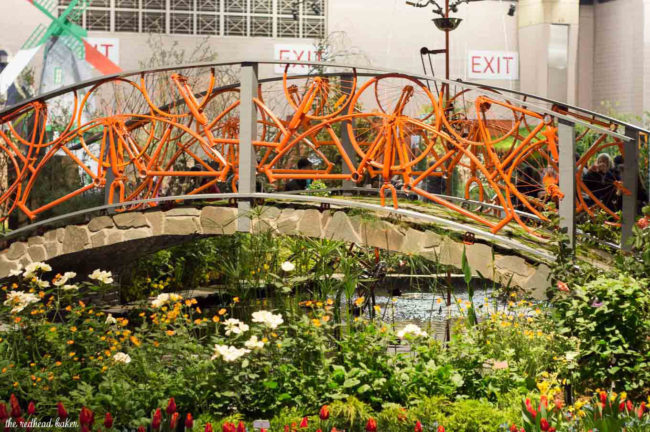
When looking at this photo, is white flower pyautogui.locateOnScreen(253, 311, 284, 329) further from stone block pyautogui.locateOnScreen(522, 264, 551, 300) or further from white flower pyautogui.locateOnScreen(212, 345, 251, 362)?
stone block pyautogui.locateOnScreen(522, 264, 551, 300)

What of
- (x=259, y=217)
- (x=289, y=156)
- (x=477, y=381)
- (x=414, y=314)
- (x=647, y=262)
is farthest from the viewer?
(x=289, y=156)

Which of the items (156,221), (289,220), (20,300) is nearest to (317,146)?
(289,220)

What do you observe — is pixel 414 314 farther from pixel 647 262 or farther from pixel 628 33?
pixel 628 33

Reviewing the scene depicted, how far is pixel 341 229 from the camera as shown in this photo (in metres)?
5.40

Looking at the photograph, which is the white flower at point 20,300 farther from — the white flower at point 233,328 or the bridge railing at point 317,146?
the bridge railing at point 317,146

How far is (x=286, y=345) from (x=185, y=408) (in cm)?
49

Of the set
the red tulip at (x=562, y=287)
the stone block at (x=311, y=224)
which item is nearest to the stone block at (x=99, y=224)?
the stone block at (x=311, y=224)

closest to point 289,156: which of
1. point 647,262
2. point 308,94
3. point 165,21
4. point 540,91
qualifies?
point 165,21

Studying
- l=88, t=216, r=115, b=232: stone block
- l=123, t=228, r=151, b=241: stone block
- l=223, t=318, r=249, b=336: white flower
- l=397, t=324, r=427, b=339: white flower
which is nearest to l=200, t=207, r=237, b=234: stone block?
l=123, t=228, r=151, b=241: stone block

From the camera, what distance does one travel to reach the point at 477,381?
3.82 m

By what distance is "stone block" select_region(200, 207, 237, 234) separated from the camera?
564 centimetres

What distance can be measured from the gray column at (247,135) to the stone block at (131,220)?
0.79 metres

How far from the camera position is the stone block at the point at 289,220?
5.53 meters

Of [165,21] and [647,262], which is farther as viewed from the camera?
[165,21]
